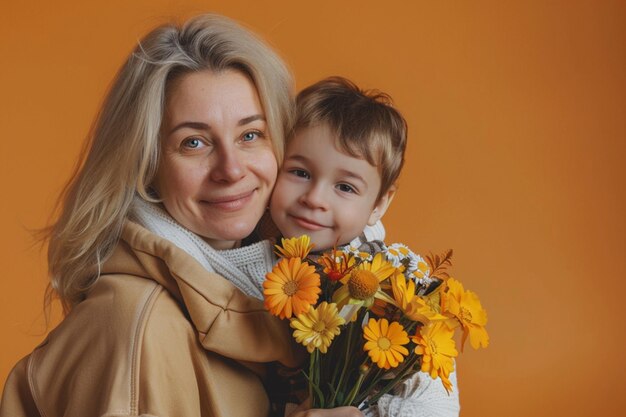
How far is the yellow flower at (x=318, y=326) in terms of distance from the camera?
1.86m

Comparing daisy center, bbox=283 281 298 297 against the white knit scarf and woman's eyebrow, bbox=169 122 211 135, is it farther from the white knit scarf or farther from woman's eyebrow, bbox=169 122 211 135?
woman's eyebrow, bbox=169 122 211 135

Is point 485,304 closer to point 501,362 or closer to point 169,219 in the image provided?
point 501,362

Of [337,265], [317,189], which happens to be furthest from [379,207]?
[337,265]

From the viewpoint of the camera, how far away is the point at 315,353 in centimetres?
196

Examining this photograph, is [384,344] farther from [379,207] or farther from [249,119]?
[379,207]

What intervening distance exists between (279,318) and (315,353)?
0.16m

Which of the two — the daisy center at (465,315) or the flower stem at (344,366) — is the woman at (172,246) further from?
the daisy center at (465,315)

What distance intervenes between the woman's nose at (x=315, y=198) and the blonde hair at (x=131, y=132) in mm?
151

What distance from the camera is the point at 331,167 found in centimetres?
242

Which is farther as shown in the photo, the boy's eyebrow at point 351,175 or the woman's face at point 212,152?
the boy's eyebrow at point 351,175

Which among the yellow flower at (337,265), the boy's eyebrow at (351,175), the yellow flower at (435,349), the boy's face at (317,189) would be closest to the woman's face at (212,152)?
the boy's face at (317,189)

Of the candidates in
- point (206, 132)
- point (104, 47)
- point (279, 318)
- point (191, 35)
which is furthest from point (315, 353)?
point (104, 47)

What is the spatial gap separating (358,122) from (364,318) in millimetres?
629

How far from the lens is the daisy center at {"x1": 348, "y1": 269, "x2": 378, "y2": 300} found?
6.12ft
